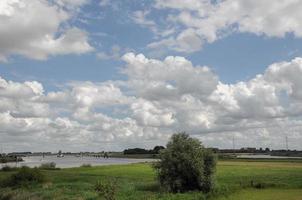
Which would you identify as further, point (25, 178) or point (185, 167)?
point (25, 178)

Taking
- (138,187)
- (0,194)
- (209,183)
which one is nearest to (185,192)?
(209,183)

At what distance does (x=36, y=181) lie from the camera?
259ft

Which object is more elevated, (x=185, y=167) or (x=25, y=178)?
(x=185, y=167)

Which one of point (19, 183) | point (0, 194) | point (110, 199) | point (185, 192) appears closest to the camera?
point (110, 199)

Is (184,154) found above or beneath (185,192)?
above

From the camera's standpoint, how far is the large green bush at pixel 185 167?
5894 centimetres

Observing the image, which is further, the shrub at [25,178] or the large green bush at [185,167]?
the shrub at [25,178]

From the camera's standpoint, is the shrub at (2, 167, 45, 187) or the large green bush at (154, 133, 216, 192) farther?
the shrub at (2, 167, 45, 187)

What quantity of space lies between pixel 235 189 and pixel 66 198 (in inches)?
786

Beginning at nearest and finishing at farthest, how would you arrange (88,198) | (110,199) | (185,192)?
(110,199) → (88,198) → (185,192)

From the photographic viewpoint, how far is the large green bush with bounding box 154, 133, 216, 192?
2320 inches

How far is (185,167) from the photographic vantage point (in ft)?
196

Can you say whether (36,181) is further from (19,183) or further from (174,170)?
(174,170)

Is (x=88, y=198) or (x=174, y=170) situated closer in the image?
(x=88, y=198)
